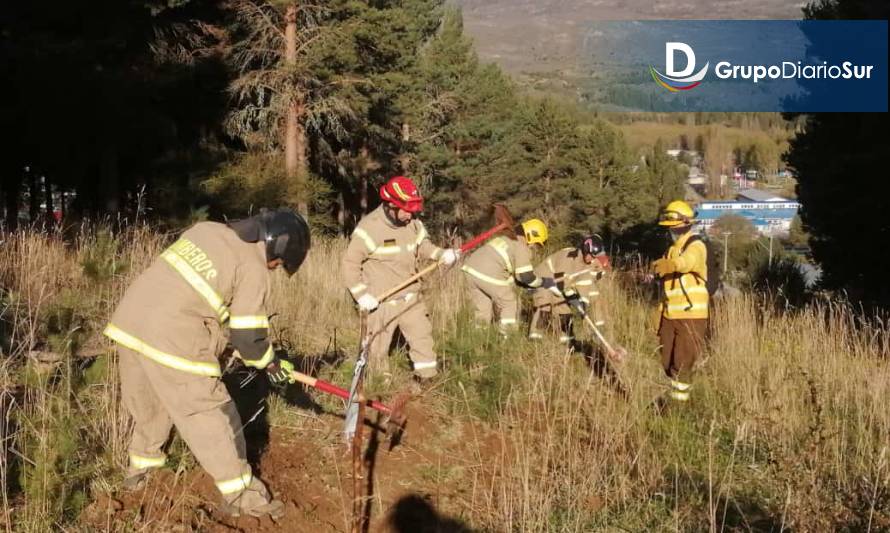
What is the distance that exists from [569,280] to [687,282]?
2.84 m

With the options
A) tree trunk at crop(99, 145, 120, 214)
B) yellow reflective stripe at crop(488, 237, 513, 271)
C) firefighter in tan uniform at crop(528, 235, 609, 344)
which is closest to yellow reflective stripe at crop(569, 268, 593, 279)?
firefighter in tan uniform at crop(528, 235, 609, 344)

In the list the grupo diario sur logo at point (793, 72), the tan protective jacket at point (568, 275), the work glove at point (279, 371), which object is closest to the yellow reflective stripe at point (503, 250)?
the tan protective jacket at point (568, 275)

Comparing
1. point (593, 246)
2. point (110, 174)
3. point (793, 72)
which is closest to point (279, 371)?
point (593, 246)

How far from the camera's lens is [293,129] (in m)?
16.9

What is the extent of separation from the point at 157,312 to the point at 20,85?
11.3 m

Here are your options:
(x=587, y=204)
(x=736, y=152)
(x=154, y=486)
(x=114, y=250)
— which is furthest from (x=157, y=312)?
(x=736, y=152)

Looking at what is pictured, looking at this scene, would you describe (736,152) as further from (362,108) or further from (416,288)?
(416,288)

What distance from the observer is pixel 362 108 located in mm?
17812

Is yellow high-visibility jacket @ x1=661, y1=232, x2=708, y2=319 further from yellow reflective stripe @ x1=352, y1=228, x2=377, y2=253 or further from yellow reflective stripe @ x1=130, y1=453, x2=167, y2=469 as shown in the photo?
yellow reflective stripe @ x1=130, y1=453, x2=167, y2=469

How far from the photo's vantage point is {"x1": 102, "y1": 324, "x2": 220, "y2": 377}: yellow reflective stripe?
12.0ft

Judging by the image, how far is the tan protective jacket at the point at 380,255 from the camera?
6016 millimetres

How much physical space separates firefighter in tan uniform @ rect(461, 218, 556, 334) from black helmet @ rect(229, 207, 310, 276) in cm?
430

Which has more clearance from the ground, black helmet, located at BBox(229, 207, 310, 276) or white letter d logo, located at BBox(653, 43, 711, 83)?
black helmet, located at BBox(229, 207, 310, 276)

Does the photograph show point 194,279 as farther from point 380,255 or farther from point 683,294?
point 683,294
